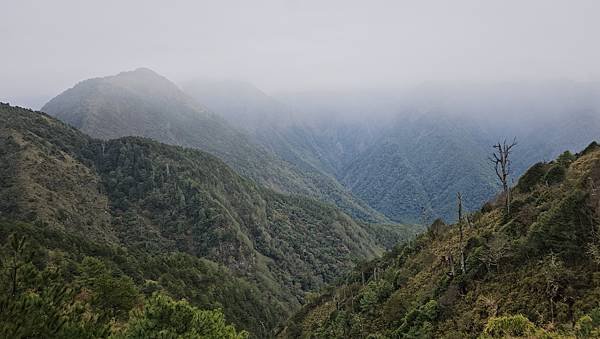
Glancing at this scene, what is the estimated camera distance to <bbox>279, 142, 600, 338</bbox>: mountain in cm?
2739

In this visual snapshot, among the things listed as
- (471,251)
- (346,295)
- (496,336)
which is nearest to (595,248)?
(496,336)

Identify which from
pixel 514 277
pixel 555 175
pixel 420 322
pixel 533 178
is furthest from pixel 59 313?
pixel 533 178

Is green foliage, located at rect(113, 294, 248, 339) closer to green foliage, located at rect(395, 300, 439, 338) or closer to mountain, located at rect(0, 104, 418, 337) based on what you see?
green foliage, located at rect(395, 300, 439, 338)

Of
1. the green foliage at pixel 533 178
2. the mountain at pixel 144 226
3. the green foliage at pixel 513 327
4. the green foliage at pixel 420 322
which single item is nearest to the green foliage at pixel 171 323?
the green foliage at pixel 513 327

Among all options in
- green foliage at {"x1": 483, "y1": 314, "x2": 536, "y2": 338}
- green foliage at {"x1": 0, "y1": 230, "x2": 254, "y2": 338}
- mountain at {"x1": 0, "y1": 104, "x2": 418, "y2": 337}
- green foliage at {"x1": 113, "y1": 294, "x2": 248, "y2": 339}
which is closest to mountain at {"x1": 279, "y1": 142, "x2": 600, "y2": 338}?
green foliage at {"x1": 483, "y1": 314, "x2": 536, "y2": 338}

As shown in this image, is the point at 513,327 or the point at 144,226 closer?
the point at 513,327

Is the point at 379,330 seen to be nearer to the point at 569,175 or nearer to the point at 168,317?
the point at 569,175

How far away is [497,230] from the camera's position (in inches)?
1823

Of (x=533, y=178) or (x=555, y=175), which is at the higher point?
(x=555, y=175)

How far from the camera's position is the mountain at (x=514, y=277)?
2739 cm

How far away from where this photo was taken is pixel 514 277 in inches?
1372

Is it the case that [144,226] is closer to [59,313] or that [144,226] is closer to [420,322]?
[420,322]

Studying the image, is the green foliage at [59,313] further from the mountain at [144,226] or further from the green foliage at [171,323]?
the mountain at [144,226]

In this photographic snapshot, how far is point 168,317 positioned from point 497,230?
35.7 m
